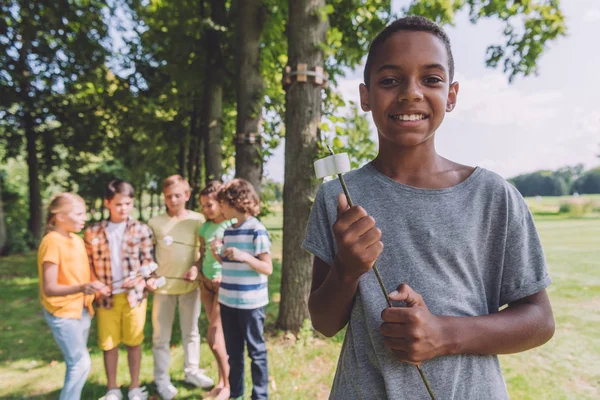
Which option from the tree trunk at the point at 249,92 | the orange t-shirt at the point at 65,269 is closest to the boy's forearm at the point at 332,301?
the orange t-shirt at the point at 65,269

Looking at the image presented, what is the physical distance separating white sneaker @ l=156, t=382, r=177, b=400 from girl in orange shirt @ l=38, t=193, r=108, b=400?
0.79 metres

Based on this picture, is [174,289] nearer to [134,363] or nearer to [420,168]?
[134,363]

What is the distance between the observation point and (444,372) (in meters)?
1.04

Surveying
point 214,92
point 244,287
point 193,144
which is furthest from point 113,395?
point 193,144

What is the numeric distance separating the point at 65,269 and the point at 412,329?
3.30 metres

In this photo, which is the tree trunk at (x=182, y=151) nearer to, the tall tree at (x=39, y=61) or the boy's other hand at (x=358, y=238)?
the tall tree at (x=39, y=61)

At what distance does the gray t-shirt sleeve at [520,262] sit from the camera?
1.09 m

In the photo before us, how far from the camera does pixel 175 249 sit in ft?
13.2

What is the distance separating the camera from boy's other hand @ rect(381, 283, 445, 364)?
3.17 ft

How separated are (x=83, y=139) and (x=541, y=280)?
1726 cm

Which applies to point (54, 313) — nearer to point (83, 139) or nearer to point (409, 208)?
point (409, 208)

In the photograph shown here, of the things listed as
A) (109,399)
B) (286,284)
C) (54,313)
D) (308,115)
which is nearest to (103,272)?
(54,313)

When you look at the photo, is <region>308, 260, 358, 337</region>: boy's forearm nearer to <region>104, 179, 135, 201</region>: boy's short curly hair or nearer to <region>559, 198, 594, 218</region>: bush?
<region>104, 179, 135, 201</region>: boy's short curly hair

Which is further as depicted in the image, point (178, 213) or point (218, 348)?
point (178, 213)
